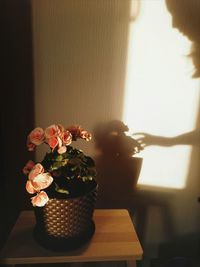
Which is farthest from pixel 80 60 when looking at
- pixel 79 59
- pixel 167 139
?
pixel 167 139

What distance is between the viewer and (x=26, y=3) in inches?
45.6

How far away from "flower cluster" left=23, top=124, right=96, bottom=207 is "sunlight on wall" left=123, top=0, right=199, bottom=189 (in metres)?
0.40

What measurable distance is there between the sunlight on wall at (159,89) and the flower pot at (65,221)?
46cm

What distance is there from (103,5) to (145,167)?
0.76m

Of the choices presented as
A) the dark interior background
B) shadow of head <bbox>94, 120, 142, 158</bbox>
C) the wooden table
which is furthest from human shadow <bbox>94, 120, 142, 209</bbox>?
the dark interior background

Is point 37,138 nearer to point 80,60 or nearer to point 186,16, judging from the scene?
point 80,60

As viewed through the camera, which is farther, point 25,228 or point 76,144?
point 76,144

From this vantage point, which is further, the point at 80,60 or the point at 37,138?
the point at 80,60

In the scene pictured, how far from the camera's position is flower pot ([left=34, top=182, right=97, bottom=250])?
949mm

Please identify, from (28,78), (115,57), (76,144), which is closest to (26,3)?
(28,78)

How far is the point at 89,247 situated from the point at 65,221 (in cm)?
16

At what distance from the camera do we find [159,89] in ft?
4.29

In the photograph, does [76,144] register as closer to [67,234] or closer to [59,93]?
[59,93]

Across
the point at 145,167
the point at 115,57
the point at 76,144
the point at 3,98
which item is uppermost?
the point at 115,57
